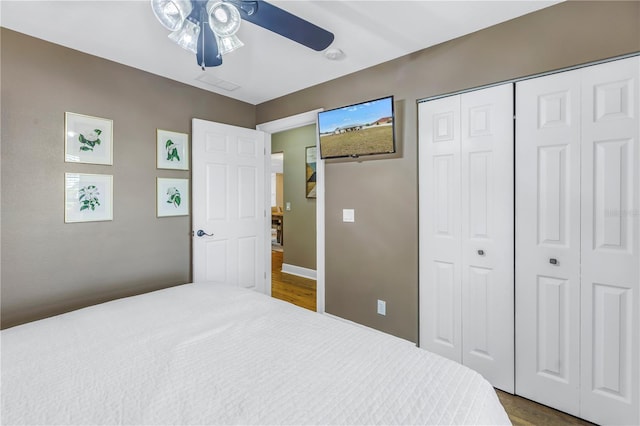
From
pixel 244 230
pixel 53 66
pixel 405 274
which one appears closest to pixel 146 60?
pixel 53 66

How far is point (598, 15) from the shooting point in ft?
5.62

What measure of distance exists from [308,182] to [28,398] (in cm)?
427

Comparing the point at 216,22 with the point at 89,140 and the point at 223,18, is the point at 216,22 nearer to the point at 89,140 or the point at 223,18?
the point at 223,18

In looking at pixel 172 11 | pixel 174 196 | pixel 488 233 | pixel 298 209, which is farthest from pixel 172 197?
pixel 488 233

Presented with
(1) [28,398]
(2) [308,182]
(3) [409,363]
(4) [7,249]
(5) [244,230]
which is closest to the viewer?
(1) [28,398]

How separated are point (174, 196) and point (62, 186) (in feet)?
2.75

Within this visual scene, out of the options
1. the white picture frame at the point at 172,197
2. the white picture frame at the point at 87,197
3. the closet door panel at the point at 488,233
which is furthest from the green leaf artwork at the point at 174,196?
the closet door panel at the point at 488,233

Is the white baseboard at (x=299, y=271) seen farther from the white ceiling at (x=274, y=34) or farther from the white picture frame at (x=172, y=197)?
the white ceiling at (x=274, y=34)

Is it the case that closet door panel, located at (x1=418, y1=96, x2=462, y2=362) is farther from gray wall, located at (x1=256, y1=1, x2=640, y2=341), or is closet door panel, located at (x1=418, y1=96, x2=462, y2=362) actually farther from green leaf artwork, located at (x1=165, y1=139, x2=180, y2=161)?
green leaf artwork, located at (x1=165, y1=139, x2=180, y2=161)

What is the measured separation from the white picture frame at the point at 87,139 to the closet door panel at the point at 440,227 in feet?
8.33

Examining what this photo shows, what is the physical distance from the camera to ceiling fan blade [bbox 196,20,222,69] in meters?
1.39

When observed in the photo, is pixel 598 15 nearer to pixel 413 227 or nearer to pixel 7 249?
pixel 413 227

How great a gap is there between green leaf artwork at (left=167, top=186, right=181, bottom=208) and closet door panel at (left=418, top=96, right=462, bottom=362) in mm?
2242

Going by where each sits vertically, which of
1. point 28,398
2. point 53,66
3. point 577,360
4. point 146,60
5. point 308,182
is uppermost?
point 146,60
